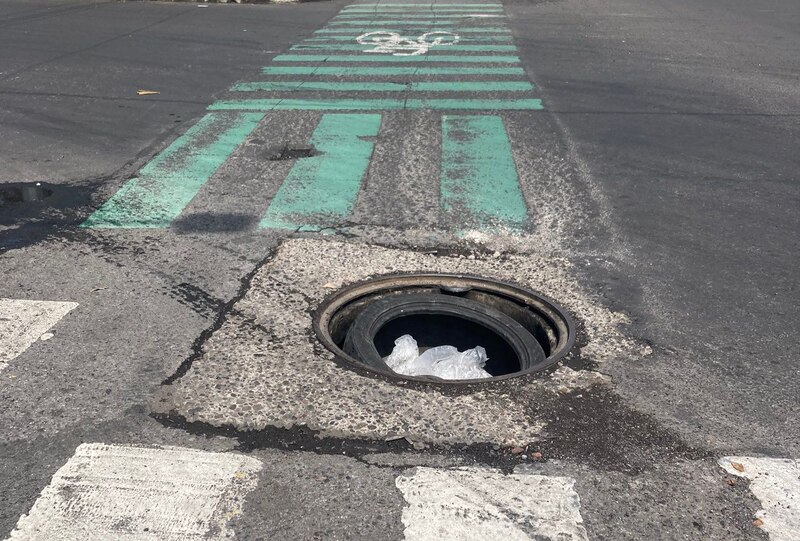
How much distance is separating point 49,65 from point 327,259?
7.95 metres

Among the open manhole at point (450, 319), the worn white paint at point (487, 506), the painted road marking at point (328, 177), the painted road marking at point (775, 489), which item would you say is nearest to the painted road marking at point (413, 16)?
the painted road marking at point (328, 177)

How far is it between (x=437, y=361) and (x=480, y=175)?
286 cm

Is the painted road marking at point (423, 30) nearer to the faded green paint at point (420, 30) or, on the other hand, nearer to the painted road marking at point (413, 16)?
the faded green paint at point (420, 30)

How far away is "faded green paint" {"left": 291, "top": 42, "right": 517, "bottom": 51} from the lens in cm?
1284

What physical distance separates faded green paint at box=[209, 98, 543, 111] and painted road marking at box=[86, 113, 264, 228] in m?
0.42

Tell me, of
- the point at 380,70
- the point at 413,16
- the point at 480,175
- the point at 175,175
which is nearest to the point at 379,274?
the point at 480,175

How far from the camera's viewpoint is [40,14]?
16484 millimetres

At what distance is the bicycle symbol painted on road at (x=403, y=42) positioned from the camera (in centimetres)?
1275

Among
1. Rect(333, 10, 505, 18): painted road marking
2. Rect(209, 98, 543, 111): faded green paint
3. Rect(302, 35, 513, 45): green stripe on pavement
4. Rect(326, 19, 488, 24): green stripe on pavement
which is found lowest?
Rect(209, 98, 543, 111): faded green paint

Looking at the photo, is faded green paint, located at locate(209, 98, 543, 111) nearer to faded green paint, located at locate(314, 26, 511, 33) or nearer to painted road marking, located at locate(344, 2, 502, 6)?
faded green paint, located at locate(314, 26, 511, 33)

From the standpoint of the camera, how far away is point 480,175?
23.2 feet

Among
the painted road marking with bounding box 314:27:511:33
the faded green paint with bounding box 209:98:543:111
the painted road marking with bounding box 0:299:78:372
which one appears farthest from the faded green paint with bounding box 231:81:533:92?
the painted road marking with bounding box 0:299:78:372

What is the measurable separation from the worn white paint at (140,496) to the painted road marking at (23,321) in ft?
3.48

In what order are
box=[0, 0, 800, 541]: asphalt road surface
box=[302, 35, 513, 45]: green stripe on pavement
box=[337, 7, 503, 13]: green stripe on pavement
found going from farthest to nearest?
box=[337, 7, 503, 13]: green stripe on pavement < box=[302, 35, 513, 45]: green stripe on pavement < box=[0, 0, 800, 541]: asphalt road surface
